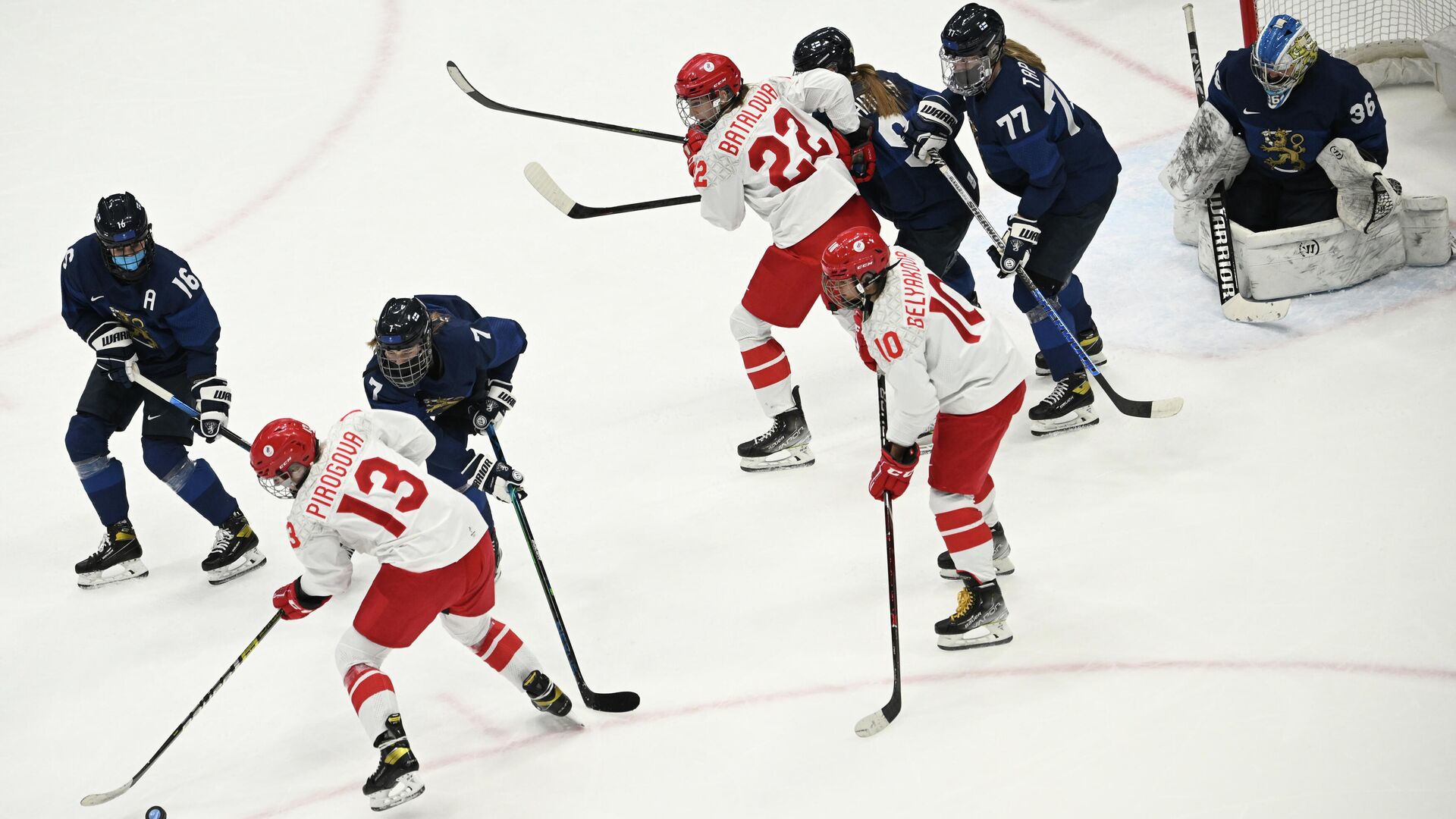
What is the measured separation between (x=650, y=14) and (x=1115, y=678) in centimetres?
496

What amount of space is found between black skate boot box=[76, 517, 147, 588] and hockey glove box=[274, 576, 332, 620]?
52.6 inches

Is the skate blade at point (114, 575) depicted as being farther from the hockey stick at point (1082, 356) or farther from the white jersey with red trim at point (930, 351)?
the hockey stick at point (1082, 356)

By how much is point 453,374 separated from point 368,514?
771 millimetres

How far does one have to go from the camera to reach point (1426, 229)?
450 centimetres

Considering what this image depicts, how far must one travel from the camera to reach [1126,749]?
2854 mm

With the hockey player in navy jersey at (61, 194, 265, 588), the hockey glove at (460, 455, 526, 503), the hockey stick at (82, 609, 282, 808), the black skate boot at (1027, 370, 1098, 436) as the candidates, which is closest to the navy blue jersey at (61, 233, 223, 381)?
the hockey player in navy jersey at (61, 194, 265, 588)

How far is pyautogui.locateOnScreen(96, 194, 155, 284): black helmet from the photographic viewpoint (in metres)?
3.80

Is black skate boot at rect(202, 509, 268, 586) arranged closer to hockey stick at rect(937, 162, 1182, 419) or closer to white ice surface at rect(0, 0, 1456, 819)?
white ice surface at rect(0, 0, 1456, 819)

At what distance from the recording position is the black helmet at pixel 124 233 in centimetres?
380

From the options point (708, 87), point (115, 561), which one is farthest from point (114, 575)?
point (708, 87)

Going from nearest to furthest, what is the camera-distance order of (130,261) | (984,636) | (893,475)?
1. (893,475)
2. (984,636)
3. (130,261)

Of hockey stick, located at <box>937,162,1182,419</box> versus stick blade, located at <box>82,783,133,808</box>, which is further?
hockey stick, located at <box>937,162,1182,419</box>

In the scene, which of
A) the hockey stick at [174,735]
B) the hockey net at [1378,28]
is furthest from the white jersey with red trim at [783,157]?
the hockey net at [1378,28]

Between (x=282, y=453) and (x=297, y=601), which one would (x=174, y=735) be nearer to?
(x=297, y=601)
